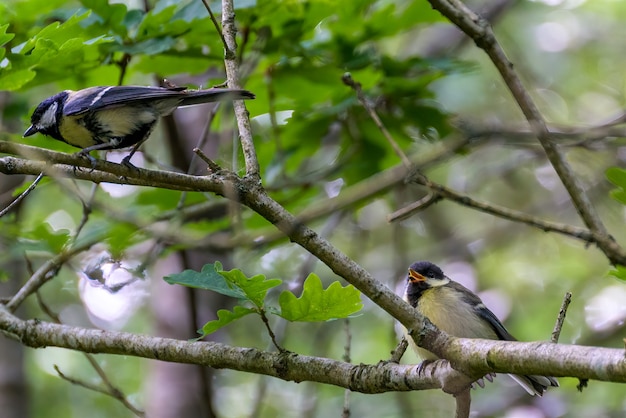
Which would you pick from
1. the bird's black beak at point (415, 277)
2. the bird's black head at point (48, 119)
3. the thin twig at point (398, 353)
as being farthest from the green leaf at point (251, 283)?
the bird's black beak at point (415, 277)

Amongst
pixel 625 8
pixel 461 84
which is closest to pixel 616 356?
pixel 461 84

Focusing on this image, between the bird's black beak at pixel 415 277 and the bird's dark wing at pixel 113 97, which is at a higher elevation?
the bird's dark wing at pixel 113 97

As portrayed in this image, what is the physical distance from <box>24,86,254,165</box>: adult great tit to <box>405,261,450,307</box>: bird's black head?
5.25ft

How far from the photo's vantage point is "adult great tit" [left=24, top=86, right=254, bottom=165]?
3.55 metres

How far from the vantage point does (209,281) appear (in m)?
2.38

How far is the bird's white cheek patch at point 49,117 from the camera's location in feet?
11.8

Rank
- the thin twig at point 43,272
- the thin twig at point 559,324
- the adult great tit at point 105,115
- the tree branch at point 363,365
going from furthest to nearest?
1. the adult great tit at point 105,115
2. the thin twig at point 43,272
3. the thin twig at point 559,324
4. the tree branch at point 363,365

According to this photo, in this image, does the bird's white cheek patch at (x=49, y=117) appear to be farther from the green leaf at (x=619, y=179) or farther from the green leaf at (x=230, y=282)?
the green leaf at (x=619, y=179)

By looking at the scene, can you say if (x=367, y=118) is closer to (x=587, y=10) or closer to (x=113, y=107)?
(x=113, y=107)

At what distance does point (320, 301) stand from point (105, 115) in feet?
5.63

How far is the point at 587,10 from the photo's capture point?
8.03 metres

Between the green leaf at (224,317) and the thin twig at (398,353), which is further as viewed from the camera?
the thin twig at (398,353)

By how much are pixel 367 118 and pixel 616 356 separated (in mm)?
2572

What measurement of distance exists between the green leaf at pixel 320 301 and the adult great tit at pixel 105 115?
4.71 feet
